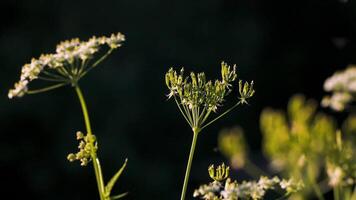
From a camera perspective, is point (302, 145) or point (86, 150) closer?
point (302, 145)

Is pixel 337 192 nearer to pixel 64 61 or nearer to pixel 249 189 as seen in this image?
pixel 249 189

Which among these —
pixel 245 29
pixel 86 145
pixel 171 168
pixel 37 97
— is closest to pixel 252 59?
pixel 245 29

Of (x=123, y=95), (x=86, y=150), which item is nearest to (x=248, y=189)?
(x=86, y=150)

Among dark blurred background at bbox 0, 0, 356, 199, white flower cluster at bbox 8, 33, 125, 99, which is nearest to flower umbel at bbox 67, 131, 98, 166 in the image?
white flower cluster at bbox 8, 33, 125, 99

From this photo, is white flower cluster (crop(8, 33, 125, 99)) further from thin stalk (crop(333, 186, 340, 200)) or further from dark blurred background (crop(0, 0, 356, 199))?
dark blurred background (crop(0, 0, 356, 199))

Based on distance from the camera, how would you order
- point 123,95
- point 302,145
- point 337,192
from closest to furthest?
point 302,145 < point 337,192 < point 123,95

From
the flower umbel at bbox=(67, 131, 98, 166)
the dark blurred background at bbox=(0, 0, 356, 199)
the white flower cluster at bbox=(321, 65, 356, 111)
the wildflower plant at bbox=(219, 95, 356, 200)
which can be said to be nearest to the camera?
the wildflower plant at bbox=(219, 95, 356, 200)

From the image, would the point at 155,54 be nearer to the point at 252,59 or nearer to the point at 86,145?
the point at 252,59

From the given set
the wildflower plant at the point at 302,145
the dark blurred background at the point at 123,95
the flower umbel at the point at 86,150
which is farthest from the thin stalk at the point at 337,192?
the dark blurred background at the point at 123,95
